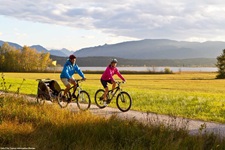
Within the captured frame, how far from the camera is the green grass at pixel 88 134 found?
737 cm

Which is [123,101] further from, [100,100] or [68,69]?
[68,69]

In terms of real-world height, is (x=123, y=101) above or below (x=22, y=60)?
below

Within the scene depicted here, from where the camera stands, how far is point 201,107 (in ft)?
52.0

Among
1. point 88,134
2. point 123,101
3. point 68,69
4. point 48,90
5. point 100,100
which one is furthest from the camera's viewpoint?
point 100,100

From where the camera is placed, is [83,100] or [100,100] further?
[100,100]

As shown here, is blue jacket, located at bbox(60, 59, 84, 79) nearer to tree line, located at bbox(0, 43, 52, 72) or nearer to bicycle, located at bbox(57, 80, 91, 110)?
bicycle, located at bbox(57, 80, 91, 110)

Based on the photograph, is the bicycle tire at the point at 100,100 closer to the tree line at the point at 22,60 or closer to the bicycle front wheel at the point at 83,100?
the bicycle front wheel at the point at 83,100

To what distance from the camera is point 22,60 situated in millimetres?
118188

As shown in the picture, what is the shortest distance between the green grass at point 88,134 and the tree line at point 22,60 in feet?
331

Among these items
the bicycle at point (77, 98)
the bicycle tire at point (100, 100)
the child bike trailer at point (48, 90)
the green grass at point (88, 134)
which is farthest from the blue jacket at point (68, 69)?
the green grass at point (88, 134)

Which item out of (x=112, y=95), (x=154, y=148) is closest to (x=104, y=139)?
(x=154, y=148)

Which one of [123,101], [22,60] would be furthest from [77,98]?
[22,60]

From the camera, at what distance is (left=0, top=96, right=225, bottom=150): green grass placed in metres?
7.37

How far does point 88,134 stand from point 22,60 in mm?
114291
